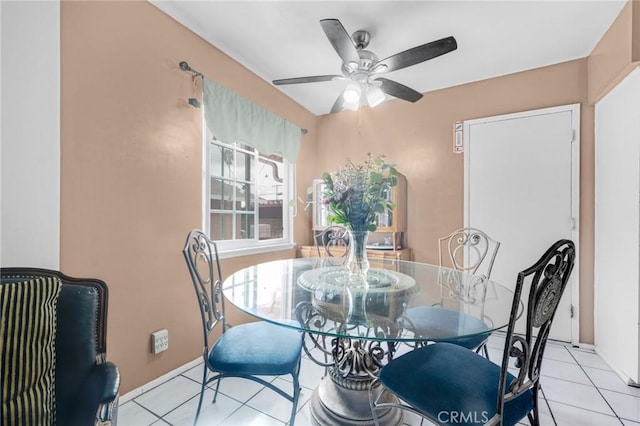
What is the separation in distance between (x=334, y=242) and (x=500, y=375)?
2.10 m

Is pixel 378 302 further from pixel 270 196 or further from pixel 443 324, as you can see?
pixel 270 196

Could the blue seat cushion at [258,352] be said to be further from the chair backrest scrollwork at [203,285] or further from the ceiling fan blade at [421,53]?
the ceiling fan blade at [421,53]

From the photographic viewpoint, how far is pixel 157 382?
1810 mm

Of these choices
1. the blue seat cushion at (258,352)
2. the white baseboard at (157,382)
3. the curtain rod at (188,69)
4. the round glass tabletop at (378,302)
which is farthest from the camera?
the curtain rod at (188,69)

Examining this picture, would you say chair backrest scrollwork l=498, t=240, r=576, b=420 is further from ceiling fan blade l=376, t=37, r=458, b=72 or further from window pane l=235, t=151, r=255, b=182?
window pane l=235, t=151, r=255, b=182

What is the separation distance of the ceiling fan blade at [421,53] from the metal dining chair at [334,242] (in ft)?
4.46

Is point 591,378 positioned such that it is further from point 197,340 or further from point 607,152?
point 197,340

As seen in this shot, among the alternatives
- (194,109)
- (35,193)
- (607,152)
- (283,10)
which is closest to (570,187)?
(607,152)

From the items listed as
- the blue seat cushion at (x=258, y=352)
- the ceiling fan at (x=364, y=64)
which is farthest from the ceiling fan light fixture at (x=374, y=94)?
the blue seat cushion at (x=258, y=352)

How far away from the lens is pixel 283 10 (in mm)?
1871

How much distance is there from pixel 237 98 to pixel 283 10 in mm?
797

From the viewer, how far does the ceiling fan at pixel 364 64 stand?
1571mm

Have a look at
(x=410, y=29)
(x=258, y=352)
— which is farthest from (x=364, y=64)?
(x=258, y=352)

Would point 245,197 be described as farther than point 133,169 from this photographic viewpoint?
Yes
